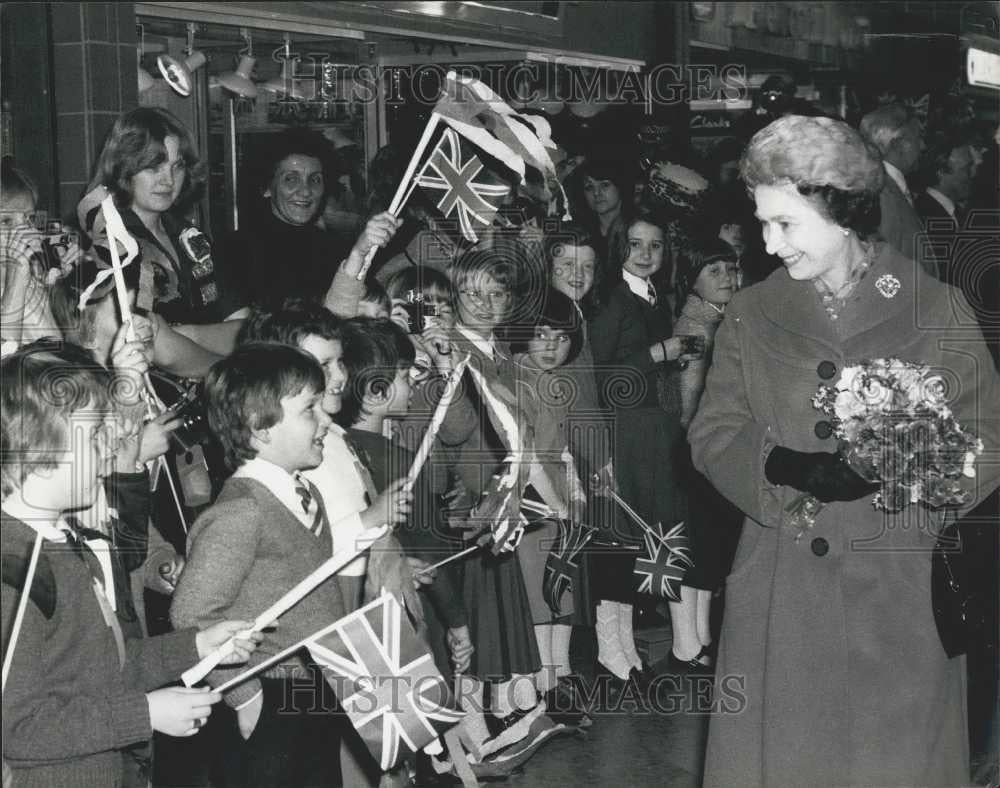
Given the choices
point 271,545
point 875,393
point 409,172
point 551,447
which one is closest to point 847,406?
point 875,393

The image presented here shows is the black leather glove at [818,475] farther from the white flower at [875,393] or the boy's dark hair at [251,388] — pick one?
the boy's dark hair at [251,388]

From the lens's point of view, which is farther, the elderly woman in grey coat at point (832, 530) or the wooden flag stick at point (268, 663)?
the elderly woman in grey coat at point (832, 530)

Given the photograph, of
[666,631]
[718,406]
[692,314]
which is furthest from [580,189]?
[718,406]

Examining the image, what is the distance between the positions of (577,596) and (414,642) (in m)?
2.55

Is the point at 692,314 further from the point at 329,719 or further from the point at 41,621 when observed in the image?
the point at 41,621

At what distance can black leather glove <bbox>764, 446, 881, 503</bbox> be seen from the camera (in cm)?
357

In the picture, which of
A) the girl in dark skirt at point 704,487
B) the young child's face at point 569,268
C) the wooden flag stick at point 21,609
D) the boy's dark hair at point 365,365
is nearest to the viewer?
the wooden flag stick at point 21,609

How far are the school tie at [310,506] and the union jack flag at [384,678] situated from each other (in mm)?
254

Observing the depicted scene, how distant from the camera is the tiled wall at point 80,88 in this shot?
5891 mm

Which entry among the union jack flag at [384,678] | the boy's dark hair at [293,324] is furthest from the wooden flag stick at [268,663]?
the boy's dark hair at [293,324]

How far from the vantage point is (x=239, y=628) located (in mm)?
3316

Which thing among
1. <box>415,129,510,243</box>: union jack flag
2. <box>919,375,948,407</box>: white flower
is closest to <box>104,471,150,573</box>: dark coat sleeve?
<box>415,129,510,243</box>: union jack flag

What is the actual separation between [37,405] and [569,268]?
3.47 m

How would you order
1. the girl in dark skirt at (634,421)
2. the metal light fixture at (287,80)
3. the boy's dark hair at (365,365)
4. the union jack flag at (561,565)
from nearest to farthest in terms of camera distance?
1. the boy's dark hair at (365,365)
2. the union jack flag at (561,565)
3. the girl in dark skirt at (634,421)
4. the metal light fixture at (287,80)
